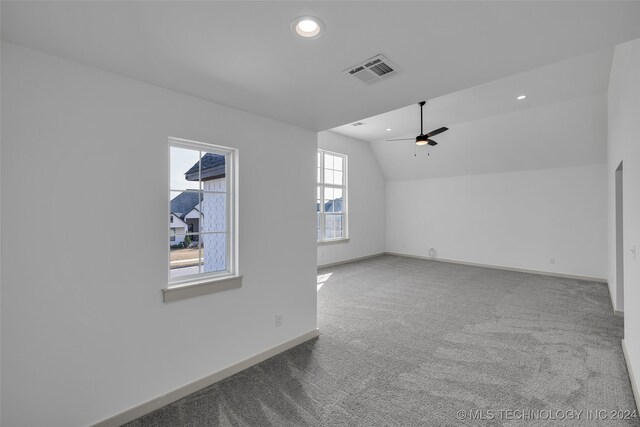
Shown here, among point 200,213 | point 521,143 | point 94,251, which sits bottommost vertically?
point 94,251

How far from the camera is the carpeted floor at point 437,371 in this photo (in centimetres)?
210

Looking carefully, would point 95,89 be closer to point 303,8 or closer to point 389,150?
point 303,8

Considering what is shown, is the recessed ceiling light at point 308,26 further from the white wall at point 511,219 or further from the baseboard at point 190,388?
the white wall at point 511,219

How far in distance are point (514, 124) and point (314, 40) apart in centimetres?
592

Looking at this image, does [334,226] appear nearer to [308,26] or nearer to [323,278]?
[323,278]

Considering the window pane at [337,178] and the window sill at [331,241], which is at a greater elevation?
the window pane at [337,178]

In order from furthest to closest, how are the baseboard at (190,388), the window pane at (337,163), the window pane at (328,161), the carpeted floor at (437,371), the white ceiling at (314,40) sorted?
the window pane at (337,163) → the window pane at (328,161) → the carpeted floor at (437,371) → the baseboard at (190,388) → the white ceiling at (314,40)

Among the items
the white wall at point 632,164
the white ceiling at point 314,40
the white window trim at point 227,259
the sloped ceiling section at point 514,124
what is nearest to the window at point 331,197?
the sloped ceiling section at point 514,124

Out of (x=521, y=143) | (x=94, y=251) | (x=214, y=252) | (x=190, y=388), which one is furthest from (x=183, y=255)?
(x=521, y=143)

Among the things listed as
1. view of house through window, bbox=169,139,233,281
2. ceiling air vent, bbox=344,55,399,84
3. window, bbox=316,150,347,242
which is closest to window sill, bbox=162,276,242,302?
view of house through window, bbox=169,139,233,281

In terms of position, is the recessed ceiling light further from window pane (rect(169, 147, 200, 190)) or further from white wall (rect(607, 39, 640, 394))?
white wall (rect(607, 39, 640, 394))

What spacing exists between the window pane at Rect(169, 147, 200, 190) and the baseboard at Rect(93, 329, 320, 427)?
1592 mm

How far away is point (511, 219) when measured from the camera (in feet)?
22.8

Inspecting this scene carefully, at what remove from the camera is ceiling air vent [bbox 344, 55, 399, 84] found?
5.90 ft
